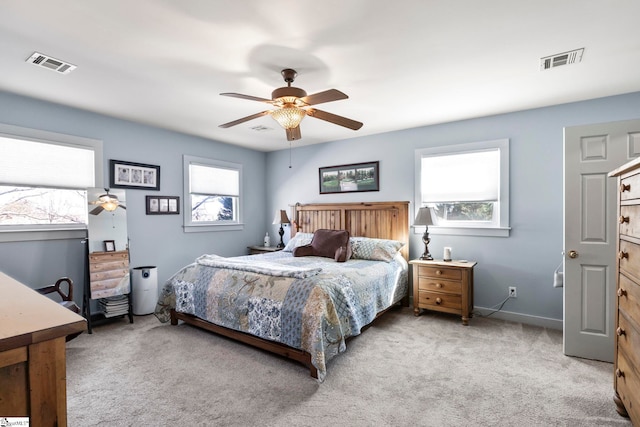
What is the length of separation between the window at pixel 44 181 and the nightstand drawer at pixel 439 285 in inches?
159

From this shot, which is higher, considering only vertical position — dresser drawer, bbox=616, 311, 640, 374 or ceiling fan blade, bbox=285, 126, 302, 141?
ceiling fan blade, bbox=285, 126, 302, 141

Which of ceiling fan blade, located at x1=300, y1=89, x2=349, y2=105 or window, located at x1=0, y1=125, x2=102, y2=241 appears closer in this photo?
ceiling fan blade, located at x1=300, y1=89, x2=349, y2=105

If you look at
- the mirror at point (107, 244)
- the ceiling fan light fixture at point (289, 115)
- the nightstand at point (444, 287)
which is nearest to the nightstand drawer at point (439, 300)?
the nightstand at point (444, 287)

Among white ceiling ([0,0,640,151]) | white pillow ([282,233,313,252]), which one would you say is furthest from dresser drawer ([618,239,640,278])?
white pillow ([282,233,313,252])

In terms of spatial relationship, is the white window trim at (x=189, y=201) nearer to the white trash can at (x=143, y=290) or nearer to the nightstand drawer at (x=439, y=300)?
the white trash can at (x=143, y=290)

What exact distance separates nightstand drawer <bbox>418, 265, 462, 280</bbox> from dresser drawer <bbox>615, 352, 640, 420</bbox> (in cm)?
168

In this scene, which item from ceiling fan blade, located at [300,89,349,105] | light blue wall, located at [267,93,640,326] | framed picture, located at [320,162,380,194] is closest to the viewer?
ceiling fan blade, located at [300,89,349,105]

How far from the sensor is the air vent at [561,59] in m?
2.38

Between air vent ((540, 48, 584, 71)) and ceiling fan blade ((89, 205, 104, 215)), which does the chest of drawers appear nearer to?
air vent ((540, 48, 584, 71))

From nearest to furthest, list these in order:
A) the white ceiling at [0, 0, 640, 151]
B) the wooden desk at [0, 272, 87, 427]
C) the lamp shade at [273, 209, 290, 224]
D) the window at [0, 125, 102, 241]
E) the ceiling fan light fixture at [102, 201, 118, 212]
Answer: the wooden desk at [0, 272, 87, 427]
the white ceiling at [0, 0, 640, 151]
the window at [0, 125, 102, 241]
the ceiling fan light fixture at [102, 201, 118, 212]
the lamp shade at [273, 209, 290, 224]

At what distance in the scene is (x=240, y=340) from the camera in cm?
297

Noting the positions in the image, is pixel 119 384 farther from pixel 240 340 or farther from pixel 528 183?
pixel 528 183

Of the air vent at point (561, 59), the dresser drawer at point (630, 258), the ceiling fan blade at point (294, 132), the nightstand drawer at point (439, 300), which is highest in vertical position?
the air vent at point (561, 59)

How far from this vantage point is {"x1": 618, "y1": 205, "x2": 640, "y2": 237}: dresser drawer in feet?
5.61
